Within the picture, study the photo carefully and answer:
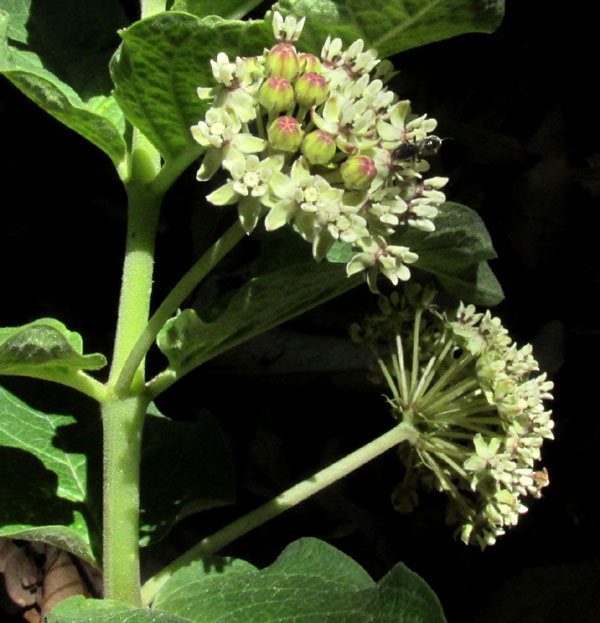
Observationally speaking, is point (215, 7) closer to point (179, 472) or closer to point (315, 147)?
point (315, 147)

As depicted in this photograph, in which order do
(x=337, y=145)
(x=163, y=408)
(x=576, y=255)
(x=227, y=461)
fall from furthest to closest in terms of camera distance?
(x=576, y=255)
(x=163, y=408)
(x=227, y=461)
(x=337, y=145)

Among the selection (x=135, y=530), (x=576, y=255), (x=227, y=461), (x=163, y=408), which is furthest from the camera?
(x=576, y=255)

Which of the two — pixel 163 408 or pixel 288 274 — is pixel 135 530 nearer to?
pixel 288 274

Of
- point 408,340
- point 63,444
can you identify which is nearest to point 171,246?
point 63,444

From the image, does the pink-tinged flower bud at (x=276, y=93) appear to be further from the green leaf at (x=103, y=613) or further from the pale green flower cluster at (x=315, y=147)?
the green leaf at (x=103, y=613)

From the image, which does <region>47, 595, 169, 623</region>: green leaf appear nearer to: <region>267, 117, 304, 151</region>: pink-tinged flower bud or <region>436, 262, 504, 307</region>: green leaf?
<region>267, 117, 304, 151</region>: pink-tinged flower bud

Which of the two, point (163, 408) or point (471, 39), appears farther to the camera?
point (471, 39)

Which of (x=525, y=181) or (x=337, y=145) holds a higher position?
(x=525, y=181)
